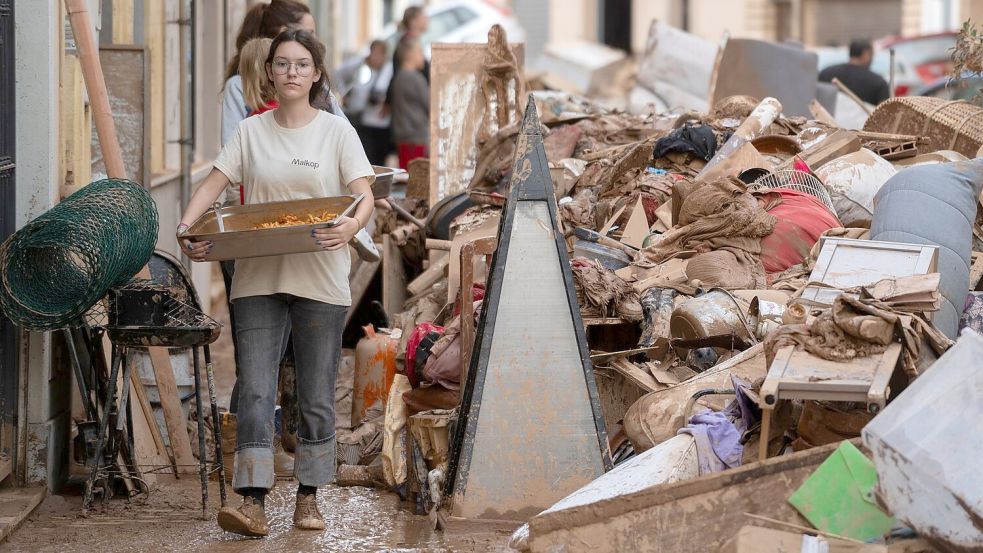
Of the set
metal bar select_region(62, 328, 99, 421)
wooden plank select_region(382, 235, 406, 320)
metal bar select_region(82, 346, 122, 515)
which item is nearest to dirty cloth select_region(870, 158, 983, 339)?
wooden plank select_region(382, 235, 406, 320)

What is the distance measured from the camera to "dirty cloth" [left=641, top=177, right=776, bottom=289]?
6.68 meters

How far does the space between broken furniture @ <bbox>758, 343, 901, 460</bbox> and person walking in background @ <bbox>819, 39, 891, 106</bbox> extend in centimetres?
1005

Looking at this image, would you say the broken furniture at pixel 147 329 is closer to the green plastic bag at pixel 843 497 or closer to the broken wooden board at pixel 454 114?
the green plastic bag at pixel 843 497

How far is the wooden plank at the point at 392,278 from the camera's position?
875 centimetres

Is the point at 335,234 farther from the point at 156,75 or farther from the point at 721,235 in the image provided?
the point at 156,75

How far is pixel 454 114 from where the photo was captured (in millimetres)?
9633

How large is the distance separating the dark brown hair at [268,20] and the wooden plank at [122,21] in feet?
6.18

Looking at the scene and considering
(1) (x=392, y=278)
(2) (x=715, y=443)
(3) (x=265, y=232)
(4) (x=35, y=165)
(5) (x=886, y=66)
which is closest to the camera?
(3) (x=265, y=232)

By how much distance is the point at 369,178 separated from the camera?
523cm

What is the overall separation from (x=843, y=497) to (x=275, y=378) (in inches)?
83.4

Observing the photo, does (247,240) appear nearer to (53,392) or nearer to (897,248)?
(53,392)

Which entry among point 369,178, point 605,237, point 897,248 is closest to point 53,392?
point 369,178

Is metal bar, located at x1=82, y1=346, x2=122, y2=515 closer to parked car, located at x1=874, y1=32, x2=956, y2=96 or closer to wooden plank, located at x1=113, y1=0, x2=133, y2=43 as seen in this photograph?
wooden plank, located at x1=113, y1=0, x2=133, y2=43

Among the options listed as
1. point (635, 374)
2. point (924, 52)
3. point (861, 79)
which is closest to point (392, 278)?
point (635, 374)
